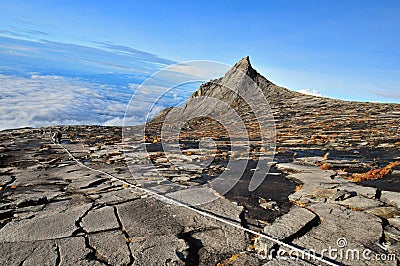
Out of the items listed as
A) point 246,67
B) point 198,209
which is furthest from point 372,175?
point 246,67

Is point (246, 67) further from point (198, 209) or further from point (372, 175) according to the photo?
point (198, 209)

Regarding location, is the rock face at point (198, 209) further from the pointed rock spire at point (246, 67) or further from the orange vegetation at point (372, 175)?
the pointed rock spire at point (246, 67)

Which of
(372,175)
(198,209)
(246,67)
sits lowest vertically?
(198,209)

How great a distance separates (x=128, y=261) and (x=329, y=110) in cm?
2277

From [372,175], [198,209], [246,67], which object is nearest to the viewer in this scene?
[198,209]

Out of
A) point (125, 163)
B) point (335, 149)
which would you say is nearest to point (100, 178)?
point (125, 163)

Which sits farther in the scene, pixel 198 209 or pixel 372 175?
pixel 372 175

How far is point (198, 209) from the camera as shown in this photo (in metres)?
5.61

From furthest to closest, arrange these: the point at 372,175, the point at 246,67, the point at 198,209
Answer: the point at 246,67, the point at 372,175, the point at 198,209

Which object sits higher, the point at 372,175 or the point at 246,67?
the point at 246,67

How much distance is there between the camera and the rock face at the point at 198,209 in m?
4.11

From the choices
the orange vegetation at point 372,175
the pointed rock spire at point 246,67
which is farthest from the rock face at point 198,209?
the pointed rock spire at point 246,67

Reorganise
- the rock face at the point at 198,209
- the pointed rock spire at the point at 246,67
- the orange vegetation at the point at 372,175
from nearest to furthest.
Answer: the rock face at the point at 198,209
the orange vegetation at the point at 372,175
the pointed rock spire at the point at 246,67

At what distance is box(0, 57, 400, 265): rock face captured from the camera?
13.5 feet
